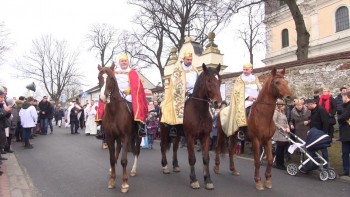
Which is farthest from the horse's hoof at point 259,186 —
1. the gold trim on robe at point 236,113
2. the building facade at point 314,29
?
the building facade at point 314,29

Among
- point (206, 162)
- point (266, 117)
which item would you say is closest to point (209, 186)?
point (206, 162)

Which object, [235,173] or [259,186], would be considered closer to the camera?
[259,186]

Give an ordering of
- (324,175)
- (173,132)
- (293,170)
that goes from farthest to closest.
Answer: (293,170) < (173,132) < (324,175)

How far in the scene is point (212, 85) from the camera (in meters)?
6.34

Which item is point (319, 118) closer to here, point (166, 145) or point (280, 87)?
point (280, 87)

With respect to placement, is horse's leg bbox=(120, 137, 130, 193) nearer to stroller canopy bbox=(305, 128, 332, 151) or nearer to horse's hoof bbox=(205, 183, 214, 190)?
horse's hoof bbox=(205, 183, 214, 190)

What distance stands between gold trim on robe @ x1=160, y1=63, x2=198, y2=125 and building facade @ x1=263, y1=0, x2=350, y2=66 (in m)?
26.8

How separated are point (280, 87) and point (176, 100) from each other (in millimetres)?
2085

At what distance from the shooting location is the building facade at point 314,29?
36.1 meters

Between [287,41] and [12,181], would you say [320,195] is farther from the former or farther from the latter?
[287,41]

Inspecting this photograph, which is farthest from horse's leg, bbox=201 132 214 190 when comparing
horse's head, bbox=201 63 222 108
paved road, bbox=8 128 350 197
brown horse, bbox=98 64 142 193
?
brown horse, bbox=98 64 142 193

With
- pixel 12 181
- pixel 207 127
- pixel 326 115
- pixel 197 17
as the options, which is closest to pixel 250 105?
pixel 207 127

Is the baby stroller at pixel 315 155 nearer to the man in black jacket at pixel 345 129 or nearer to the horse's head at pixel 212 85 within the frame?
the man in black jacket at pixel 345 129

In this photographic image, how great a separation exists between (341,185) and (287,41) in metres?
39.8
